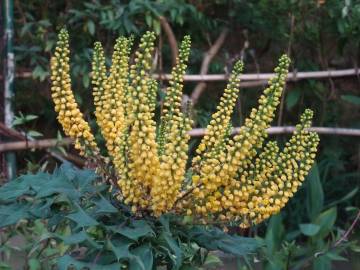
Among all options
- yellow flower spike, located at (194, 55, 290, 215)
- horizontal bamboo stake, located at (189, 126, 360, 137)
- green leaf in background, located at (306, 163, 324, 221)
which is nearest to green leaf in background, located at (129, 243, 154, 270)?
yellow flower spike, located at (194, 55, 290, 215)

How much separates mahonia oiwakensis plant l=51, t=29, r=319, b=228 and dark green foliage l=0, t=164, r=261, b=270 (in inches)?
2.7

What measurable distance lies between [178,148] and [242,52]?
149 inches

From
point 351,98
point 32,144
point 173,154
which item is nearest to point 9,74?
point 32,144

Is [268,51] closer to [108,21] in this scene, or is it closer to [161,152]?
[108,21]

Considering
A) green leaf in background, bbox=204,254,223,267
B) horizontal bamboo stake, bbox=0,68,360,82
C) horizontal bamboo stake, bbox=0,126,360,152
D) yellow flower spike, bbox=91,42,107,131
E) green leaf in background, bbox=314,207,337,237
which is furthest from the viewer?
horizontal bamboo stake, bbox=0,68,360,82

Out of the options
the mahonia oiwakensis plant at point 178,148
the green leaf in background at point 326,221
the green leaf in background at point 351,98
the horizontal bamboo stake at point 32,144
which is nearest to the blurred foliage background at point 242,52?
the green leaf in background at point 351,98

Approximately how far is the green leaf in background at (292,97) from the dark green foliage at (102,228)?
10.9 feet

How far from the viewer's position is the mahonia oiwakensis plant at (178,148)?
192 centimetres

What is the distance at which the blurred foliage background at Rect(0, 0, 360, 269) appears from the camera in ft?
16.6

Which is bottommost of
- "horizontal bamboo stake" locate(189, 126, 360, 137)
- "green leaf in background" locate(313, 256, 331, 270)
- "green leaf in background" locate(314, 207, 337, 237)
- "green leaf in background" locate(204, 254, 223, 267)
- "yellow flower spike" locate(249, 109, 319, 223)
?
"green leaf in background" locate(313, 256, 331, 270)

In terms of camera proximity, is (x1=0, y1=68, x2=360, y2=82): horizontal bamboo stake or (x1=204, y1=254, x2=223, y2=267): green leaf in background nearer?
(x1=204, y1=254, x2=223, y2=267): green leaf in background

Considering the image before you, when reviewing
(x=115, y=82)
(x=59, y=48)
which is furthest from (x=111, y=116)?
(x=59, y=48)

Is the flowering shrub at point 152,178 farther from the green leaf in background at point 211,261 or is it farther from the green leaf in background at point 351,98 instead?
the green leaf in background at point 351,98

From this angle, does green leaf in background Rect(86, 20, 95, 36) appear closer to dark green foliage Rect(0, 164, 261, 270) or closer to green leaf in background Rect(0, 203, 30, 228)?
dark green foliage Rect(0, 164, 261, 270)
